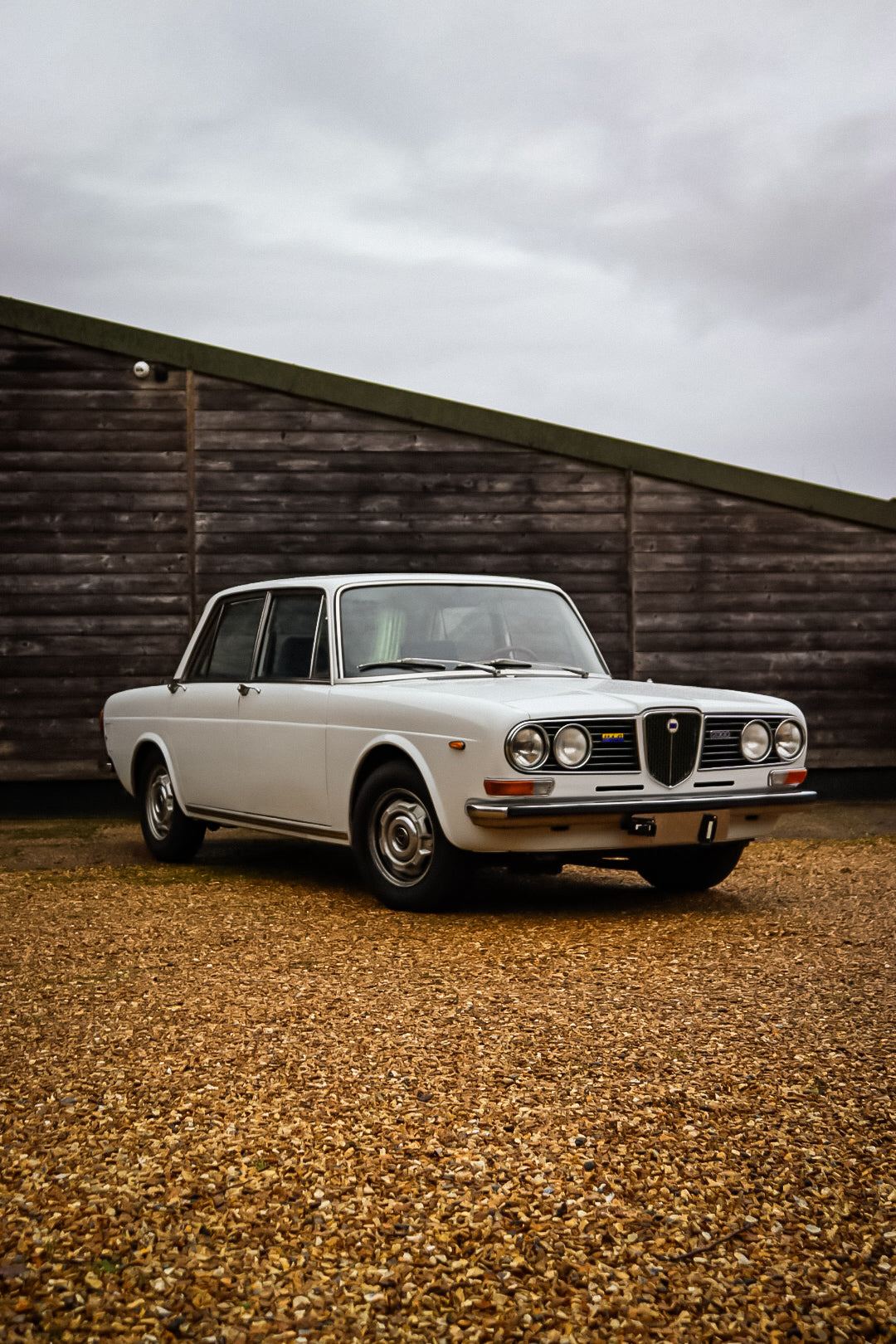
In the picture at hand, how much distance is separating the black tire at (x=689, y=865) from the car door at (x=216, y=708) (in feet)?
7.46

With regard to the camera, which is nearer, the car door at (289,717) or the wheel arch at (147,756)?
the car door at (289,717)

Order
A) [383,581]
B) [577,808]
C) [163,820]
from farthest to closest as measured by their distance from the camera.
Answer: [163,820] → [383,581] → [577,808]

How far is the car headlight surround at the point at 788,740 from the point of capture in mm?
6297

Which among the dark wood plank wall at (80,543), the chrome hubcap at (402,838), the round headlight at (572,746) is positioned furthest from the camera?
the dark wood plank wall at (80,543)

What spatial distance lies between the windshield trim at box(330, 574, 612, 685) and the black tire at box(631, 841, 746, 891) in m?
0.97

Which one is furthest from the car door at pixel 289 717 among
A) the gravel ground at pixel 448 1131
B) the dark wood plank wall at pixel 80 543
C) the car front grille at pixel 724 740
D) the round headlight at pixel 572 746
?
the dark wood plank wall at pixel 80 543

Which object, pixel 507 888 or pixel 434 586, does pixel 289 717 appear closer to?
pixel 434 586

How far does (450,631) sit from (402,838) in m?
1.24

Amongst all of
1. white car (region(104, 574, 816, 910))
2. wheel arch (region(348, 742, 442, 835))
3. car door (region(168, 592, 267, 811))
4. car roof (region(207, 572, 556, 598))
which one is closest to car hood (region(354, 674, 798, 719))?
white car (region(104, 574, 816, 910))

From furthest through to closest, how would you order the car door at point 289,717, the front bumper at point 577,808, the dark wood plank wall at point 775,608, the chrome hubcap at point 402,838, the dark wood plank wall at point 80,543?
the dark wood plank wall at point 775,608 < the dark wood plank wall at point 80,543 < the car door at point 289,717 < the chrome hubcap at point 402,838 < the front bumper at point 577,808

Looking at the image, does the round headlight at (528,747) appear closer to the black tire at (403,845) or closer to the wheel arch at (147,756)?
the black tire at (403,845)

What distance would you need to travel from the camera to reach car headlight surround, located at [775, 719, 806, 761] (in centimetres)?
630

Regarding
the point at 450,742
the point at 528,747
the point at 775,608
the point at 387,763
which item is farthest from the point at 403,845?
the point at 775,608

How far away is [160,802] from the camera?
8180 mm
